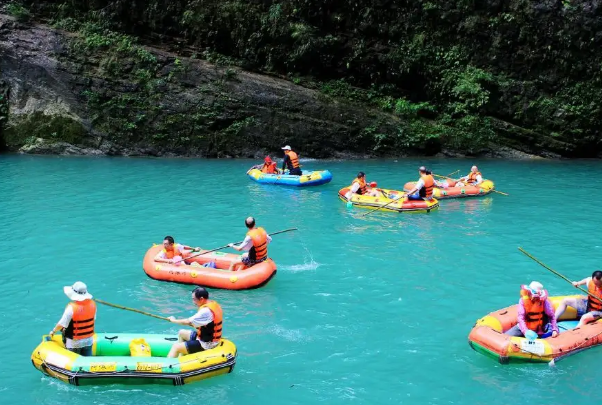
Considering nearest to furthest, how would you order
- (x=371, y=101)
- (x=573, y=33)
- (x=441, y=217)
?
(x=441, y=217) < (x=573, y=33) < (x=371, y=101)

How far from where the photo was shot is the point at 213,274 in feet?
35.9

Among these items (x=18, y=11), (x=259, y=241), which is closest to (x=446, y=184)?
A: (x=259, y=241)

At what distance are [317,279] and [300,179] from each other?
921 cm

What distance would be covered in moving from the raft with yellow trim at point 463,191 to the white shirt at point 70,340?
41.3ft

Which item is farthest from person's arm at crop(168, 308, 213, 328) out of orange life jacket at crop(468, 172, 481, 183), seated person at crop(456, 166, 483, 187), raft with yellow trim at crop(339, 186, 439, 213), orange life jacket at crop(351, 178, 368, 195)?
orange life jacket at crop(468, 172, 481, 183)

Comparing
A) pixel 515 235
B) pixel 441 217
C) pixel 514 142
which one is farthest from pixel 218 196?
pixel 514 142

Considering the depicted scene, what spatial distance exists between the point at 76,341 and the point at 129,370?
3.02 ft

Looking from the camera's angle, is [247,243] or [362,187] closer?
[247,243]

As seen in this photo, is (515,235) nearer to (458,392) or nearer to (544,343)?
(544,343)

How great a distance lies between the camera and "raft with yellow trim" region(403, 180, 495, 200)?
18562 millimetres

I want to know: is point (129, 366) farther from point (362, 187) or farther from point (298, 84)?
point (298, 84)

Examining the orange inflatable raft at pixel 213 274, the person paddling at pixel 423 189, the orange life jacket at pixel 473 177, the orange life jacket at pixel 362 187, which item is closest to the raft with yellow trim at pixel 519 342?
the orange inflatable raft at pixel 213 274

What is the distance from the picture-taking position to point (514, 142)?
28.3 metres

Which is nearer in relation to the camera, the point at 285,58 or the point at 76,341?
the point at 76,341
